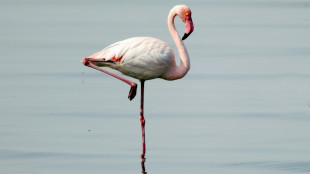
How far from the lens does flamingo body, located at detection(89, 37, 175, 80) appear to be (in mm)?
10469

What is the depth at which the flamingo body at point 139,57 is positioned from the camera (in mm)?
10469

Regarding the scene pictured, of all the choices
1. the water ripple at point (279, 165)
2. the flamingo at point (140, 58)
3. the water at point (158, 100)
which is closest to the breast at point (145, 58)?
the flamingo at point (140, 58)

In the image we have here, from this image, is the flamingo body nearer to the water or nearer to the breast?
the breast

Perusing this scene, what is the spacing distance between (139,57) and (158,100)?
1682 mm

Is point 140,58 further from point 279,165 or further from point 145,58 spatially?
point 279,165

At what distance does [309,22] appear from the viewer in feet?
58.5

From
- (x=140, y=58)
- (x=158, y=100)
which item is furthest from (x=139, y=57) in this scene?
(x=158, y=100)

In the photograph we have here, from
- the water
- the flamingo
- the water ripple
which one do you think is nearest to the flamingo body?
the flamingo

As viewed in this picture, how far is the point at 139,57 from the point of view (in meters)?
10.5

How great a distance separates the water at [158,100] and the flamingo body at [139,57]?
0.62 metres

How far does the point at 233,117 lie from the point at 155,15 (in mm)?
7243

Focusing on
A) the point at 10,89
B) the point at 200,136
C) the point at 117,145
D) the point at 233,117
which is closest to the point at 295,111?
the point at 233,117

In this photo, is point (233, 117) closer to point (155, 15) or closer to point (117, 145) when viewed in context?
point (117, 145)

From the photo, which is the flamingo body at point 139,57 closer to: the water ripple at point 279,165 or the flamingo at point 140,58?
the flamingo at point 140,58
